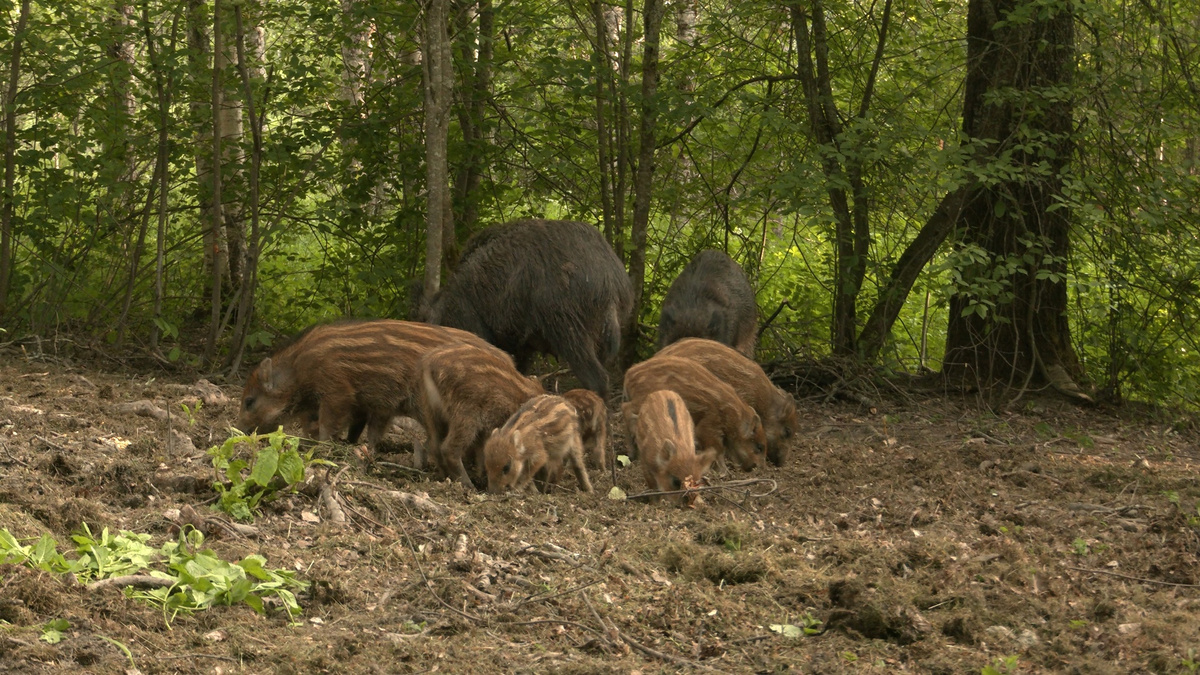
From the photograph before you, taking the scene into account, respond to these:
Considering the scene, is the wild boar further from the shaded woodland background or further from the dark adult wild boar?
the dark adult wild boar

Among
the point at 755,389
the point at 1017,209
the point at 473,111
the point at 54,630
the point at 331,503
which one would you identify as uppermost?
the point at 473,111

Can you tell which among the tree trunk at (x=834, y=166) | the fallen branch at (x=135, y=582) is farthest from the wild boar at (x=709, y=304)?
the fallen branch at (x=135, y=582)

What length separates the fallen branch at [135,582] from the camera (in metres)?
3.44

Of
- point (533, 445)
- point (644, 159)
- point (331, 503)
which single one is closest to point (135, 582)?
point (331, 503)

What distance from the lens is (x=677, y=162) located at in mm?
9867

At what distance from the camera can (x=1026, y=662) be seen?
3.59 metres

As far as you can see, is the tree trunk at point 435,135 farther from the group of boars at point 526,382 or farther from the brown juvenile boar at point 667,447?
the brown juvenile boar at point 667,447

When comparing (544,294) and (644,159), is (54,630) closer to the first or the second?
(544,294)

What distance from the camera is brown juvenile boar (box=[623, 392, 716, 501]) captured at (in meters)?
5.32

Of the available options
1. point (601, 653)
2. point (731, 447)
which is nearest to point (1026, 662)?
point (601, 653)

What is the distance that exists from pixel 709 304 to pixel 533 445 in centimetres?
309

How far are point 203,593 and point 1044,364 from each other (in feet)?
20.7

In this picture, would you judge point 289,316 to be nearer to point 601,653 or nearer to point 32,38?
point 32,38

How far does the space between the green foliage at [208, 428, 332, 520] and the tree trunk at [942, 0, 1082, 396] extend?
4590 mm
